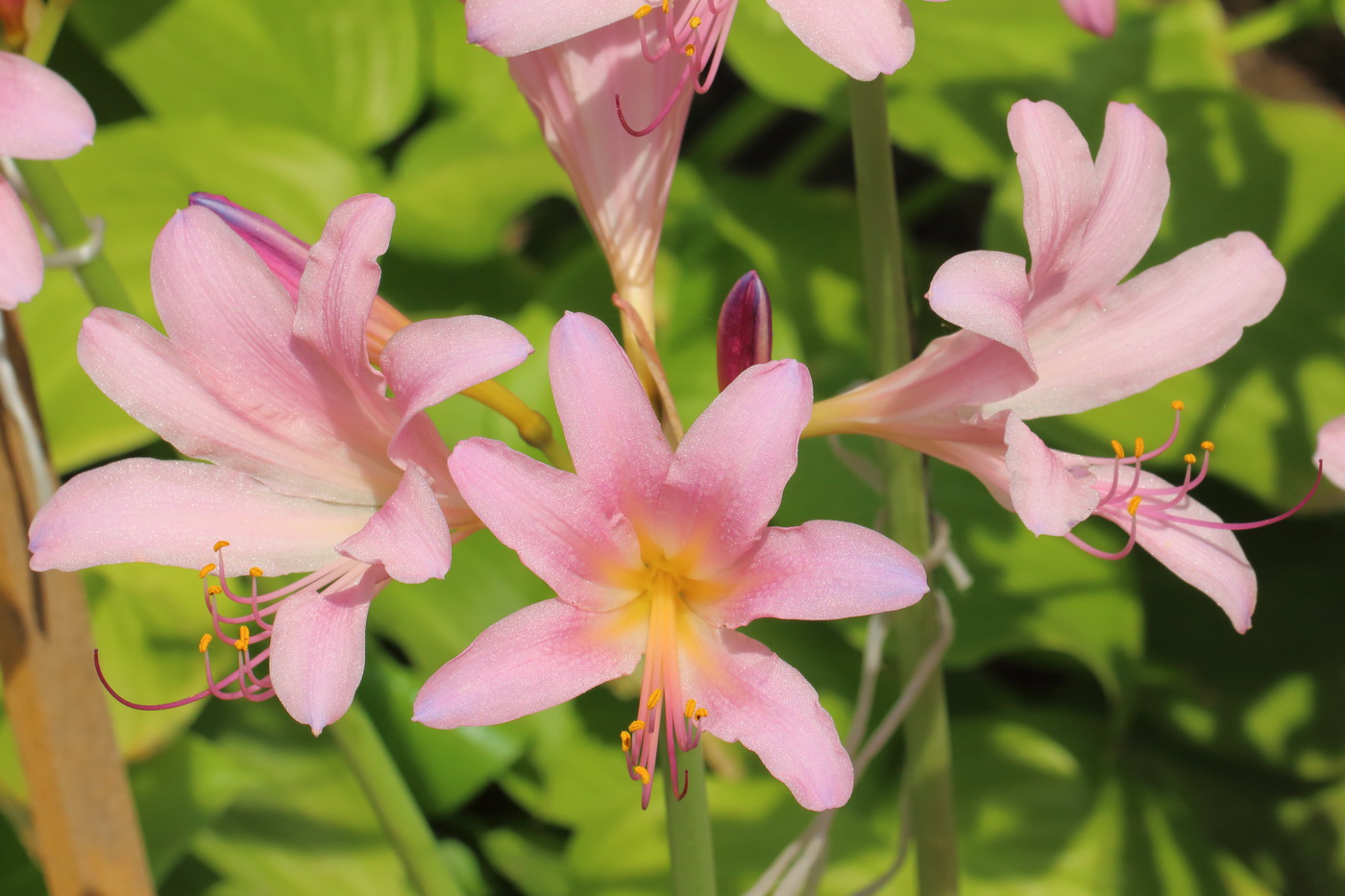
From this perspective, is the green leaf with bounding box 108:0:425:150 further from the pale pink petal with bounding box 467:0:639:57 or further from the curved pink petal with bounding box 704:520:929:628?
the curved pink petal with bounding box 704:520:929:628

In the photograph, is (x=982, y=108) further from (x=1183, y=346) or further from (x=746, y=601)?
(x=746, y=601)

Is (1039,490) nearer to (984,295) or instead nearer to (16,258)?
(984,295)

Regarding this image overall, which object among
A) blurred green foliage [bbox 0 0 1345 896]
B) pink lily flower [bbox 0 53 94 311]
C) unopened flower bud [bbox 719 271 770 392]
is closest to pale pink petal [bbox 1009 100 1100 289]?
unopened flower bud [bbox 719 271 770 392]

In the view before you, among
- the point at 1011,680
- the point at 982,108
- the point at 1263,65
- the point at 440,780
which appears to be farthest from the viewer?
the point at 1263,65

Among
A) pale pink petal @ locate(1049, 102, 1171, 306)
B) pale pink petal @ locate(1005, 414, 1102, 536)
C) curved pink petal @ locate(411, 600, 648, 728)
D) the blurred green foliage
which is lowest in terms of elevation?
the blurred green foliage

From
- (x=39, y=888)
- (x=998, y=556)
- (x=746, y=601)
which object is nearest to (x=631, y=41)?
(x=746, y=601)
